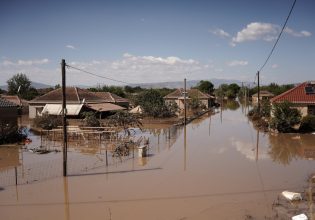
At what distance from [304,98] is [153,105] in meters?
17.3

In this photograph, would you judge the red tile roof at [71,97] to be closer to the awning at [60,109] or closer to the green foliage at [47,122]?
the awning at [60,109]

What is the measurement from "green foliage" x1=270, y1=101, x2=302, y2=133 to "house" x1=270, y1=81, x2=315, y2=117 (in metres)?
2.32

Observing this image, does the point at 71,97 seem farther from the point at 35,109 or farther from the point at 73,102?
the point at 35,109

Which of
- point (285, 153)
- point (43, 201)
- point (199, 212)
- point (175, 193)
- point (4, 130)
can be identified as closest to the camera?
point (199, 212)

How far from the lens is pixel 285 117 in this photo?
2897cm

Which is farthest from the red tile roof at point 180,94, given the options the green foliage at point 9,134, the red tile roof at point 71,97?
the green foliage at point 9,134

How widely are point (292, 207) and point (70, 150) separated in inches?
572

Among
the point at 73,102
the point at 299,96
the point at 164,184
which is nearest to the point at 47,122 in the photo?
the point at 73,102

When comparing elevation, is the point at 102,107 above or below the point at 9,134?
above

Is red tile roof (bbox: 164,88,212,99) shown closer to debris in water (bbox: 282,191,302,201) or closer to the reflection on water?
the reflection on water

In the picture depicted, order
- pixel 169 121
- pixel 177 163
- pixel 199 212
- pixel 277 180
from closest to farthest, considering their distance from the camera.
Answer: pixel 199 212
pixel 277 180
pixel 177 163
pixel 169 121

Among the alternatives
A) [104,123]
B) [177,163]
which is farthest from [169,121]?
[177,163]

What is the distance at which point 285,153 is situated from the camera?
69.7ft

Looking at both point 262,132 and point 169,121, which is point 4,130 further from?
point 262,132
